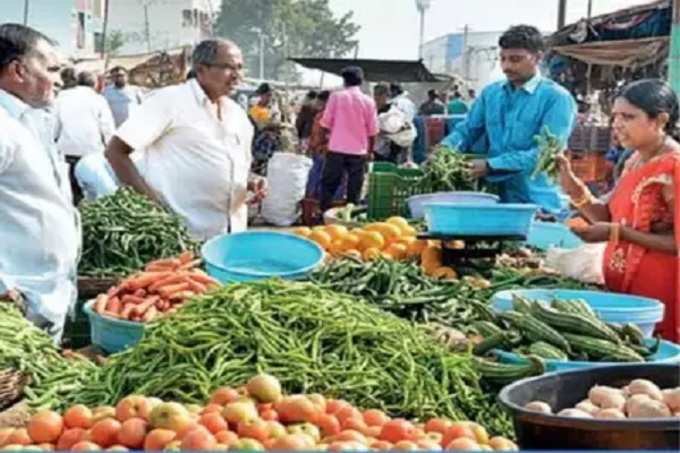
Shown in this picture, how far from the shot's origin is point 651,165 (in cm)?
424

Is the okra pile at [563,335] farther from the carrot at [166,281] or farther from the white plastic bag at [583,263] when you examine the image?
the carrot at [166,281]

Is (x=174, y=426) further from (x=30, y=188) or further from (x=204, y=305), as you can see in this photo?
(x=30, y=188)

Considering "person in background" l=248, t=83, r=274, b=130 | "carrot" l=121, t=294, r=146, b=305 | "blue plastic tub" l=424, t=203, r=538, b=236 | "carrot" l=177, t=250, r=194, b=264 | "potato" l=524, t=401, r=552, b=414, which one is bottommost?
"carrot" l=121, t=294, r=146, b=305

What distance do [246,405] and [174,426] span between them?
0.18 meters

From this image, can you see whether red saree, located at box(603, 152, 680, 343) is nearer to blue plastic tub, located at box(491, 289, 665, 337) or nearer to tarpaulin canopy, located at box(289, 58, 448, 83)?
blue plastic tub, located at box(491, 289, 665, 337)

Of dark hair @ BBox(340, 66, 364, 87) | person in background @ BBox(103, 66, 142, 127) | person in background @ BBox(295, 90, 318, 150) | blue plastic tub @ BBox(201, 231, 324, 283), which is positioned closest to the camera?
blue plastic tub @ BBox(201, 231, 324, 283)

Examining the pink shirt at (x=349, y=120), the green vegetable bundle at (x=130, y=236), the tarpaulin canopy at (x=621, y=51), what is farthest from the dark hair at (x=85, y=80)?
the tarpaulin canopy at (x=621, y=51)

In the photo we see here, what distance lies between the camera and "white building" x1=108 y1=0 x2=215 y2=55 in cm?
5753

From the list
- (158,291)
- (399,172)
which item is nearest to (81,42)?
(399,172)

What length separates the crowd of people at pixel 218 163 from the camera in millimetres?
3951

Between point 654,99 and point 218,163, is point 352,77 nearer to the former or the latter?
point 218,163

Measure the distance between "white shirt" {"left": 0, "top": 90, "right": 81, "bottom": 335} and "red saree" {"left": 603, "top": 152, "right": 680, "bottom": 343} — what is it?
221 centimetres

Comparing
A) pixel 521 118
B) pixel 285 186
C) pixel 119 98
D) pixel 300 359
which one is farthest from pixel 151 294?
pixel 119 98

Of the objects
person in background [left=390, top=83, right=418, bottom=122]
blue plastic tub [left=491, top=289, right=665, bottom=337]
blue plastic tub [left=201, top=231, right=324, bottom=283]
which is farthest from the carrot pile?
person in background [left=390, top=83, right=418, bottom=122]
